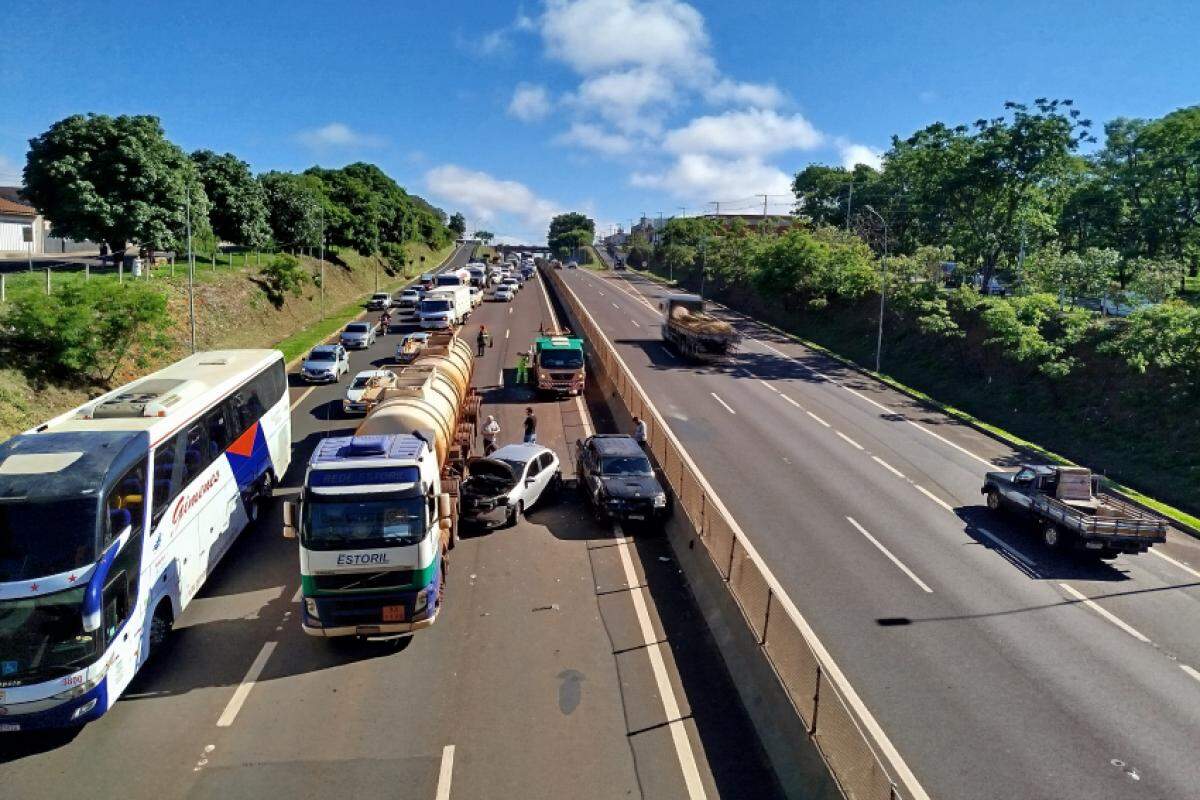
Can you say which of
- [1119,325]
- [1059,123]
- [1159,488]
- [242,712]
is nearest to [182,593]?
[242,712]

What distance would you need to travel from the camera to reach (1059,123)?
135 ft

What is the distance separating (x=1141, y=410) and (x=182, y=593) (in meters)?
33.3

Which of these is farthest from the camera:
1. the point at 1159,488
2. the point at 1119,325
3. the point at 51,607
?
the point at 1119,325

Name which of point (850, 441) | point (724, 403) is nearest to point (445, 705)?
point (850, 441)

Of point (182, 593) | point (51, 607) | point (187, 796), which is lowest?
point (187, 796)

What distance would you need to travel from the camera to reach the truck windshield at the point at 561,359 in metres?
32.8

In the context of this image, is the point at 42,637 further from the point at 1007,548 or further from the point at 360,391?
the point at 360,391

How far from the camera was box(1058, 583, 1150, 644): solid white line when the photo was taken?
15.1 m

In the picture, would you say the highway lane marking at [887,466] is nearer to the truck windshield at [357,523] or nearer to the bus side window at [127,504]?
the truck windshield at [357,523]

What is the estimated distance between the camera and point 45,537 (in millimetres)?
10523

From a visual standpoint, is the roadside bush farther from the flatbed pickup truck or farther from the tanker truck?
the flatbed pickup truck

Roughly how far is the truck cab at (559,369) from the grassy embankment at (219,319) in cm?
1648

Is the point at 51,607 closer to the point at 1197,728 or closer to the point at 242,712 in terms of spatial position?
the point at 242,712

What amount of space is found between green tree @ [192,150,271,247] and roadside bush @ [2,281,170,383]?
2771 centimetres
